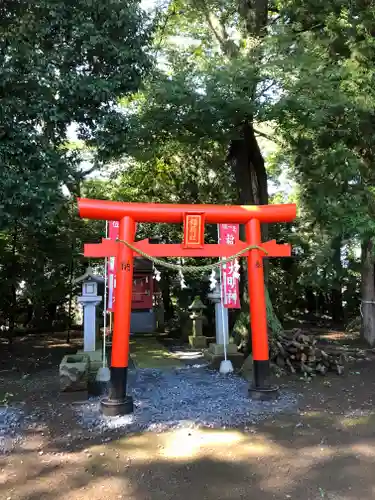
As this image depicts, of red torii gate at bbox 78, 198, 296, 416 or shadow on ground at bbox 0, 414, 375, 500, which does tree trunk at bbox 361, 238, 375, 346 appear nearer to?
red torii gate at bbox 78, 198, 296, 416

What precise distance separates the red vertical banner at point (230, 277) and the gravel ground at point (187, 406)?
4.87 ft

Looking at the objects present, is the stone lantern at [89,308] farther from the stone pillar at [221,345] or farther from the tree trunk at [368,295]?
the tree trunk at [368,295]

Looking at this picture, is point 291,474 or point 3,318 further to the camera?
point 3,318

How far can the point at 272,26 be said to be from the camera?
8.20 metres

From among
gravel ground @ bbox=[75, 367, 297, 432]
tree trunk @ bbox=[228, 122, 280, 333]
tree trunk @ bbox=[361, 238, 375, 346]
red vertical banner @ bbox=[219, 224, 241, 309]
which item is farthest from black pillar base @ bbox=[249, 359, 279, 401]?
tree trunk @ bbox=[361, 238, 375, 346]

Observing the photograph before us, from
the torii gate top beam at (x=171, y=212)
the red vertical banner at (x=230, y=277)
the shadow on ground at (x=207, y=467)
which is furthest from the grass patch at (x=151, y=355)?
the shadow on ground at (x=207, y=467)

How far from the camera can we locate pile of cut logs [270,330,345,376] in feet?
24.1

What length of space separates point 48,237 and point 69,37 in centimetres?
527

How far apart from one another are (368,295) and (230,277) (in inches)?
A: 152

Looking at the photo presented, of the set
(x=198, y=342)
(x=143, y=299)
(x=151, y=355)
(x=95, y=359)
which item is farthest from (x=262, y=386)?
(x=143, y=299)

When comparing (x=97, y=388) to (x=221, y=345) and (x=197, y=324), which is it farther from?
(x=197, y=324)

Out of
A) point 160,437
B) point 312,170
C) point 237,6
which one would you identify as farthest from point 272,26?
point 160,437

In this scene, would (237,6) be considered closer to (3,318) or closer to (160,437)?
(160,437)

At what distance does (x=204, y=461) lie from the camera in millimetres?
3971
